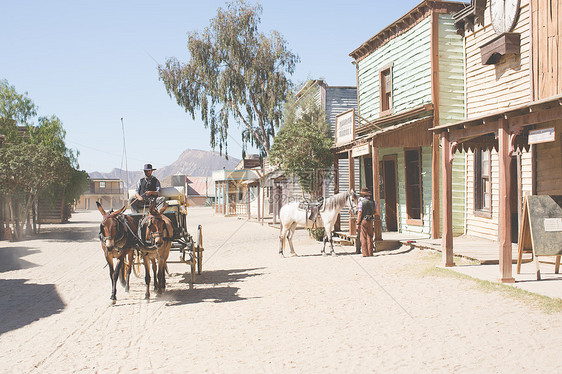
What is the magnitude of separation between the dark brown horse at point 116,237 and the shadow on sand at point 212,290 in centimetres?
106

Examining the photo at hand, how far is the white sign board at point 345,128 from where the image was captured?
15643 millimetres

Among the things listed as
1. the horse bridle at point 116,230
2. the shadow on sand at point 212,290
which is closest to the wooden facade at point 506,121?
the shadow on sand at point 212,290

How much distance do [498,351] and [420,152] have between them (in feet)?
35.8

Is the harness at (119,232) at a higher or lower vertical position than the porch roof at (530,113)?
lower

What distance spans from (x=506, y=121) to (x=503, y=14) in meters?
5.22

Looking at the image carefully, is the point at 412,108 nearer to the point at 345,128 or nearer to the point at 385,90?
the point at 345,128

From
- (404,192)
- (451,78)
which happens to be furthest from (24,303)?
(451,78)

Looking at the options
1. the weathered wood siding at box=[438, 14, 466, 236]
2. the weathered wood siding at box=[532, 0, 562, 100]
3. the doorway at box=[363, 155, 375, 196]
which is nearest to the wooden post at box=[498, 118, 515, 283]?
the weathered wood siding at box=[532, 0, 562, 100]

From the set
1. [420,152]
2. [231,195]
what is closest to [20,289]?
[420,152]

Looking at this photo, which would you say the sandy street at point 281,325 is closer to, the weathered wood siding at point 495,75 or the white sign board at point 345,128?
the weathered wood siding at point 495,75

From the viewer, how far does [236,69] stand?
32.2 m

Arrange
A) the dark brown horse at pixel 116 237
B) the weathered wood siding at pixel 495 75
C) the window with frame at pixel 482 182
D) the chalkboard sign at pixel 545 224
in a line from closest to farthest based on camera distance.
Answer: the dark brown horse at pixel 116 237, the chalkboard sign at pixel 545 224, the weathered wood siding at pixel 495 75, the window with frame at pixel 482 182

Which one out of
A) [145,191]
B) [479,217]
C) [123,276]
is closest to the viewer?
[123,276]

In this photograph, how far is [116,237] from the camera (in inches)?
328
